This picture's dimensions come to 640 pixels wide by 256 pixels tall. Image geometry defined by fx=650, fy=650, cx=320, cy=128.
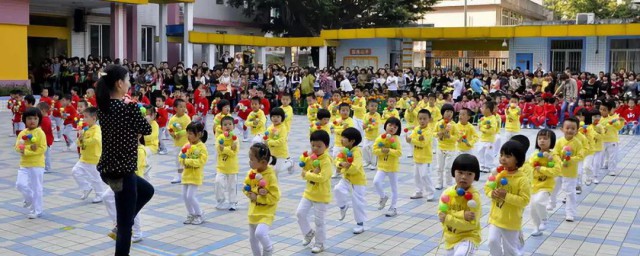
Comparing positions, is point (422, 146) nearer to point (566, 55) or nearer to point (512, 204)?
point (512, 204)

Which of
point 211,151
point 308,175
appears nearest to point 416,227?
point 308,175

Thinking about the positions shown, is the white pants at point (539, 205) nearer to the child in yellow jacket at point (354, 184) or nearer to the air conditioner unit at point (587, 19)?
the child in yellow jacket at point (354, 184)

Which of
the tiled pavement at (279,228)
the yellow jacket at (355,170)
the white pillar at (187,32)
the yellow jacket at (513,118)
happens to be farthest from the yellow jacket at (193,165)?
the white pillar at (187,32)

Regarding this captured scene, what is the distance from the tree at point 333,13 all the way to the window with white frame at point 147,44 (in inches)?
282

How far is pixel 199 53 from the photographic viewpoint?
3384 cm

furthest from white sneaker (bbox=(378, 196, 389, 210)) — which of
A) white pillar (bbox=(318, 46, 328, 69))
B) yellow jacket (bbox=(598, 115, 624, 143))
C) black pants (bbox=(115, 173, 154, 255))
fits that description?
white pillar (bbox=(318, 46, 328, 69))

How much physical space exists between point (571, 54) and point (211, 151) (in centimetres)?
1855

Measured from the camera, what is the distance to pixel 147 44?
30.7 meters

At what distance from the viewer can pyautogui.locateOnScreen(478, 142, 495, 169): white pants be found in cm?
1200

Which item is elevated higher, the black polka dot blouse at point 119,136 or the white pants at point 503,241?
the black polka dot blouse at point 119,136

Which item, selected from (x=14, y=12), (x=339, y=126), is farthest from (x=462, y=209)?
(x=14, y=12)

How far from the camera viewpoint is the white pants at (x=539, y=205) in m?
7.33

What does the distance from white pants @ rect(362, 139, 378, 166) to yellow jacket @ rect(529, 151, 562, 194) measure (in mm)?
4890

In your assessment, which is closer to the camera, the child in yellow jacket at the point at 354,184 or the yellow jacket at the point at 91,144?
the child in yellow jacket at the point at 354,184
